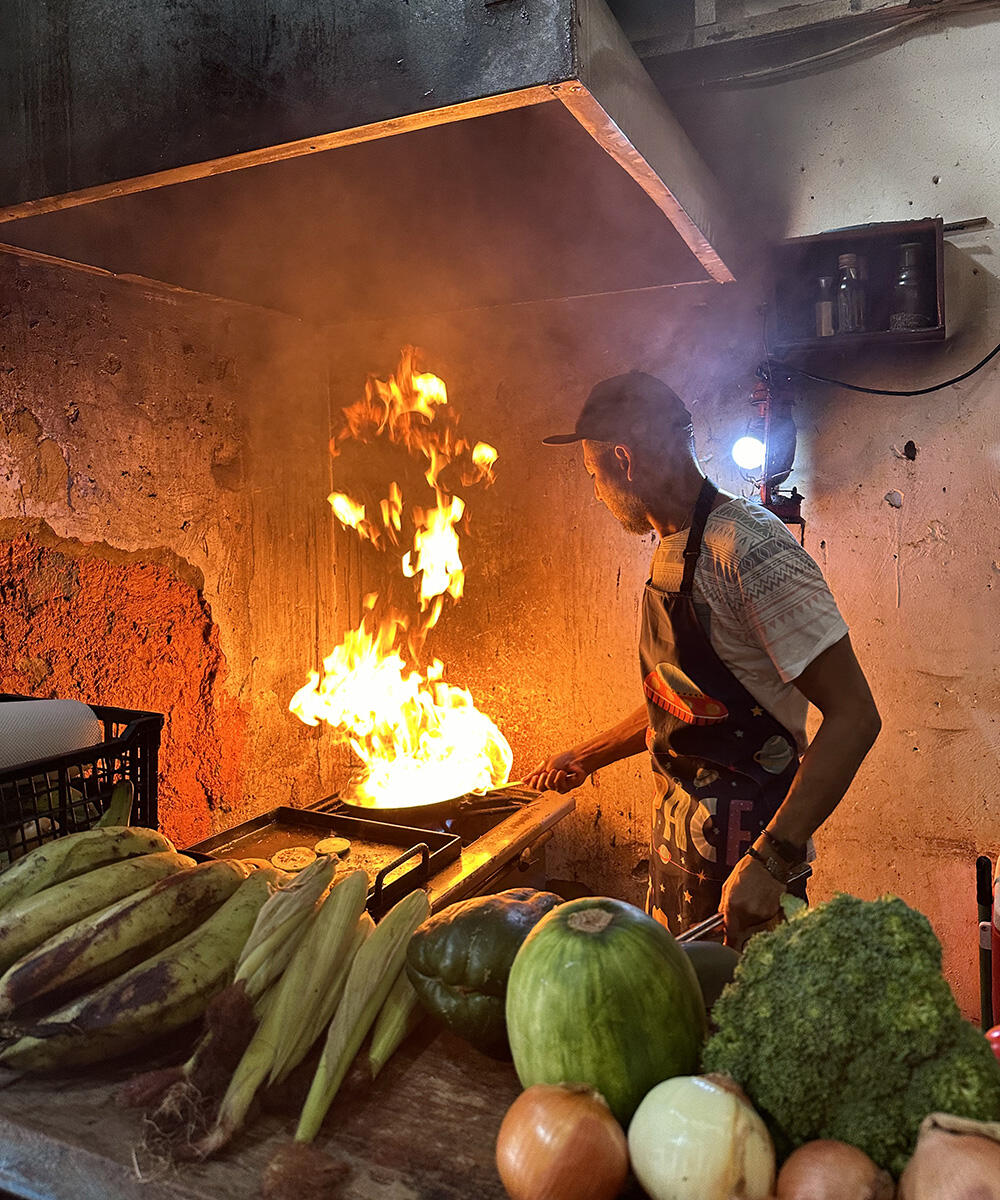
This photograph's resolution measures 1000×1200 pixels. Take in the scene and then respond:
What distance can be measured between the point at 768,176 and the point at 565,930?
3768 mm

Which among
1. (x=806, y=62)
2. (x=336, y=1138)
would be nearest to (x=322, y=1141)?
(x=336, y=1138)

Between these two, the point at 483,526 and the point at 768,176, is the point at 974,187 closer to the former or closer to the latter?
the point at 768,176

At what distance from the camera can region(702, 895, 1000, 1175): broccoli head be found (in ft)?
3.19

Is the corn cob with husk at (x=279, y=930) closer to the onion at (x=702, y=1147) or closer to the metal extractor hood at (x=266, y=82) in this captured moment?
the onion at (x=702, y=1147)

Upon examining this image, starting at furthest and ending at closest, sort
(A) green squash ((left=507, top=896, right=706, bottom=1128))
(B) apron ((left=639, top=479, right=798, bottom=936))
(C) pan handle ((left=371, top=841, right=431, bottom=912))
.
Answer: (B) apron ((left=639, top=479, right=798, bottom=936)), (C) pan handle ((left=371, top=841, right=431, bottom=912)), (A) green squash ((left=507, top=896, right=706, bottom=1128))

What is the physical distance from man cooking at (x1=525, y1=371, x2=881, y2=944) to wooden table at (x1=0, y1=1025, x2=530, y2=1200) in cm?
124

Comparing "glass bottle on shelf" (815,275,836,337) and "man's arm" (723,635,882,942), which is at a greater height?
"glass bottle on shelf" (815,275,836,337)

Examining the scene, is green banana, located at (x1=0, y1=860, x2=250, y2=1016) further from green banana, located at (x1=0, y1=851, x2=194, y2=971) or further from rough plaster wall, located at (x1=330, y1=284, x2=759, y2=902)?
rough plaster wall, located at (x1=330, y1=284, x2=759, y2=902)

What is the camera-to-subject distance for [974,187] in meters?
3.59

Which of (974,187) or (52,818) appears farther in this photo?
(974,187)

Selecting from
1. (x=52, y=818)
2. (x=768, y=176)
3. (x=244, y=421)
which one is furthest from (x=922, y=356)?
(x=52, y=818)

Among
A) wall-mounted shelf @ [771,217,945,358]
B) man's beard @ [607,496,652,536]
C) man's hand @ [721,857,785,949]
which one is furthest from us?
wall-mounted shelf @ [771,217,945,358]

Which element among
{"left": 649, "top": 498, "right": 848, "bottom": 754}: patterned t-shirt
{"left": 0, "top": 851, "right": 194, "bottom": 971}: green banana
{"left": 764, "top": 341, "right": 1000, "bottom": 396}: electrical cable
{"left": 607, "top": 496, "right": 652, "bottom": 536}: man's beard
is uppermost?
{"left": 764, "top": 341, "right": 1000, "bottom": 396}: electrical cable

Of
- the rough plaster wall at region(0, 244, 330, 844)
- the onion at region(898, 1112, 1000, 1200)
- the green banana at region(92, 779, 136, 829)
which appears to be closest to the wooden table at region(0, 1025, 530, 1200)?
the onion at region(898, 1112, 1000, 1200)
